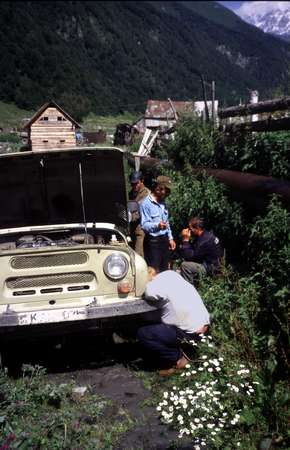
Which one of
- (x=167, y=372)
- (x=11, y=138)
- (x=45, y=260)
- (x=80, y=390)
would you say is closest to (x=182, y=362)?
(x=167, y=372)

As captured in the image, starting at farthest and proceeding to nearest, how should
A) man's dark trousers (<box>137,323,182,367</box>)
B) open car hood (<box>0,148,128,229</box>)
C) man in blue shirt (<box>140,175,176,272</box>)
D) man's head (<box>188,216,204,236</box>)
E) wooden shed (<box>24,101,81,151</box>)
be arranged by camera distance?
wooden shed (<box>24,101,81,151</box>), man in blue shirt (<box>140,175,176,272</box>), man's head (<box>188,216,204,236</box>), open car hood (<box>0,148,128,229</box>), man's dark trousers (<box>137,323,182,367</box>)

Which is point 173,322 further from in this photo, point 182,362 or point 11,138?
point 11,138

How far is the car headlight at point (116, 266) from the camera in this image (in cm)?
472

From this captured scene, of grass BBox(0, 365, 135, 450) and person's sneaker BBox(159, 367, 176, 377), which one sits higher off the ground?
grass BBox(0, 365, 135, 450)

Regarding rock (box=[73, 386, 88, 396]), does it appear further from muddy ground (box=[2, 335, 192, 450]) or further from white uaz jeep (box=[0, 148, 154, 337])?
white uaz jeep (box=[0, 148, 154, 337])

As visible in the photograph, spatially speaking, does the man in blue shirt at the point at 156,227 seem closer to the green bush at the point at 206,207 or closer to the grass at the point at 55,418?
the green bush at the point at 206,207

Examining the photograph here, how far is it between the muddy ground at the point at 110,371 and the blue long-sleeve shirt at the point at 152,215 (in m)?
1.89

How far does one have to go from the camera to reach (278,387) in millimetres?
3859

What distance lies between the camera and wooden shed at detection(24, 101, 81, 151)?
3694 centimetres

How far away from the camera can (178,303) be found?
15.2 ft

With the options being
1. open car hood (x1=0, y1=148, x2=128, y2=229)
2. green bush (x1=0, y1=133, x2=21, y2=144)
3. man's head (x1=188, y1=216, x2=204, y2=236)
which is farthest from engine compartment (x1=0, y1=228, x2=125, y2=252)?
green bush (x1=0, y1=133, x2=21, y2=144)

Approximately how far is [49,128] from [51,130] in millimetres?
215

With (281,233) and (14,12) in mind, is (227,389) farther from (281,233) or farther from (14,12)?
(14,12)

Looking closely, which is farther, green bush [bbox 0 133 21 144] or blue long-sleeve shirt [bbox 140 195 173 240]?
green bush [bbox 0 133 21 144]
